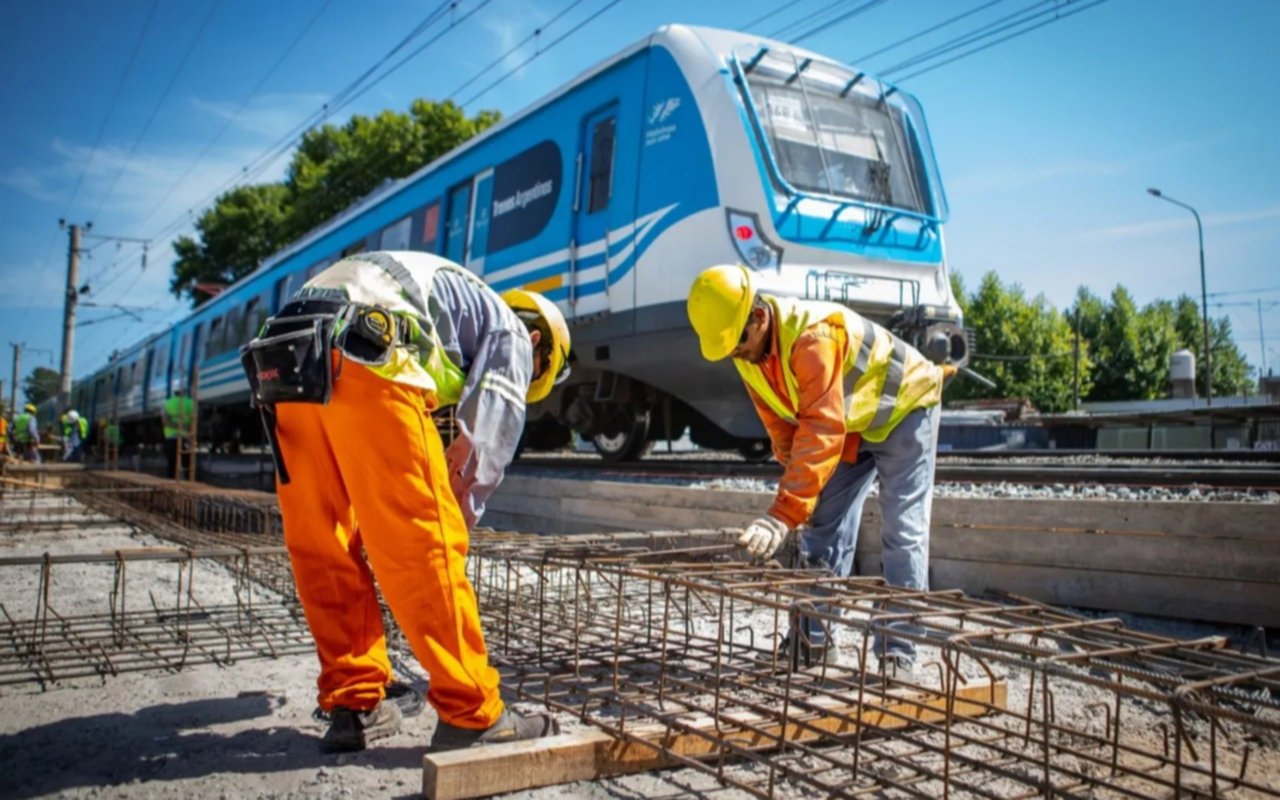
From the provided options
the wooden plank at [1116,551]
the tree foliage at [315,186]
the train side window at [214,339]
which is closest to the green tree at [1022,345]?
the tree foliage at [315,186]

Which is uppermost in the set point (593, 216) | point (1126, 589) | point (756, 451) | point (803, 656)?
point (593, 216)

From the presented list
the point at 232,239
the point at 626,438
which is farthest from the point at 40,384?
the point at 626,438

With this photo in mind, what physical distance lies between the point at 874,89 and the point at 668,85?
1.98 metres

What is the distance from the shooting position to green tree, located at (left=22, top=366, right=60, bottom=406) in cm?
6349

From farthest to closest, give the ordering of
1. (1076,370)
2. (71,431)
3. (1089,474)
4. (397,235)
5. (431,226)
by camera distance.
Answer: (1076,370) → (71,431) → (397,235) → (431,226) → (1089,474)

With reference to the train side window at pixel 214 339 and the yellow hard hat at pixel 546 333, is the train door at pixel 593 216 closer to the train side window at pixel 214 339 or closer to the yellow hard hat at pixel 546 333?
the yellow hard hat at pixel 546 333

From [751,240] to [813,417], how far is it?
387 centimetres

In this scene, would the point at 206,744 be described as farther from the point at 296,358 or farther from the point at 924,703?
the point at 924,703

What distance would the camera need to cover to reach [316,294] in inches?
104

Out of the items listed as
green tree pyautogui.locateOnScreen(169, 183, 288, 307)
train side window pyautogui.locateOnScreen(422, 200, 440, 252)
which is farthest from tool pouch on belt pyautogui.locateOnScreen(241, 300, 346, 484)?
green tree pyautogui.locateOnScreen(169, 183, 288, 307)

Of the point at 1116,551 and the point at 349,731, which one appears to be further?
the point at 1116,551

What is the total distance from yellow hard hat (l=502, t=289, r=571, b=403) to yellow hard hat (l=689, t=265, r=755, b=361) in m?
0.56

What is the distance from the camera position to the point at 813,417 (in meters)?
3.26

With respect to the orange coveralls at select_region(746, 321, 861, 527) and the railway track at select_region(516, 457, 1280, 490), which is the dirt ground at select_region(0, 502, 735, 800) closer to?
the orange coveralls at select_region(746, 321, 861, 527)
